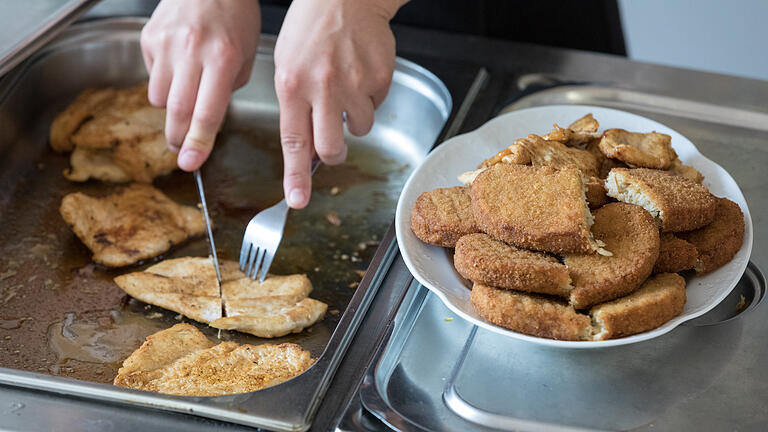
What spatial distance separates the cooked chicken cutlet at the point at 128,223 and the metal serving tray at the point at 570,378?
0.50m

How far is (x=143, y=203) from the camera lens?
1.40 metres

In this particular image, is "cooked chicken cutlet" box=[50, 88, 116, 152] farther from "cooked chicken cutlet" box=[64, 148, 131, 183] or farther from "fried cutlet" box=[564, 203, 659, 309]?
"fried cutlet" box=[564, 203, 659, 309]

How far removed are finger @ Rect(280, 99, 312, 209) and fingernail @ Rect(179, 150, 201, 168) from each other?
146 mm

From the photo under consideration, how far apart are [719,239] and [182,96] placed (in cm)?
84

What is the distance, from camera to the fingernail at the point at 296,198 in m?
1.12

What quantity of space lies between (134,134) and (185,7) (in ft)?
1.18

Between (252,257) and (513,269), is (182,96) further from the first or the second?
(513,269)

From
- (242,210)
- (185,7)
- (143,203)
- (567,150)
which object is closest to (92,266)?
(143,203)

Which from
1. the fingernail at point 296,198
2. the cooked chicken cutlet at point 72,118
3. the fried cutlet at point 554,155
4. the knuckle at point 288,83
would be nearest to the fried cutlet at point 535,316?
the fried cutlet at point 554,155

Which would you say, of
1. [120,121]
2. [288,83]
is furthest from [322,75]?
[120,121]

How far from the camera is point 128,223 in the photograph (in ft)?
4.39

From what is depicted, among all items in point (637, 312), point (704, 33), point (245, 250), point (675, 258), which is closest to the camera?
point (637, 312)

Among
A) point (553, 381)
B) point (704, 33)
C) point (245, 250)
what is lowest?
point (704, 33)

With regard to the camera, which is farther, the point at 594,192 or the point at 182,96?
the point at 182,96
